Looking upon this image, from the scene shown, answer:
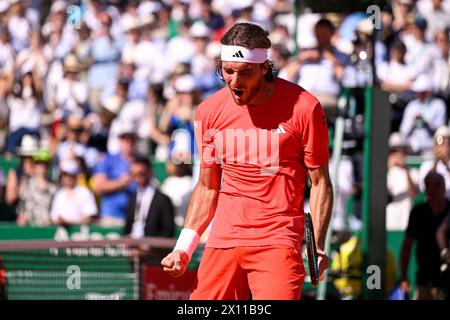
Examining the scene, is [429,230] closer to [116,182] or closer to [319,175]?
[116,182]

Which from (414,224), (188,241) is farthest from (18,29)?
(188,241)

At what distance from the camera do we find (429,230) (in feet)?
39.5

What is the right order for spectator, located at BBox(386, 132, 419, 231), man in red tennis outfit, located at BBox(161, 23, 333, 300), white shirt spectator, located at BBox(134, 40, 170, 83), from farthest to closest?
white shirt spectator, located at BBox(134, 40, 170, 83) → spectator, located at BBox(386, 132, 419, 231) → man in red tennis outfit, located at BBox(161, 23, 333, 300)

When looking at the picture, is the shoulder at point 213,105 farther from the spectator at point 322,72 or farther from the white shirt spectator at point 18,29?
the white shirt spectator at point 18,29

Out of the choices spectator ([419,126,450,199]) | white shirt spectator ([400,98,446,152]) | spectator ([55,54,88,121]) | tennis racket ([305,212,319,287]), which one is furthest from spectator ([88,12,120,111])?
tennis racket ([305,212,319,287])

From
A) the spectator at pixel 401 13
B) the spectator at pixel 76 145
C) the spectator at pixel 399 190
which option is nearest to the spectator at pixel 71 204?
the spectator at pixel 76 145

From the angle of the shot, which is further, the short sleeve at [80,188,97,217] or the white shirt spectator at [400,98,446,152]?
the short sleeve at [80,188,97,217]

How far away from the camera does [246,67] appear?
6898 millimetres

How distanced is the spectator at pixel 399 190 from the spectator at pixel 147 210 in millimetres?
2489

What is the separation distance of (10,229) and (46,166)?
118cm

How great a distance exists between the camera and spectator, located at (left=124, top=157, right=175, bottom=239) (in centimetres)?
1317

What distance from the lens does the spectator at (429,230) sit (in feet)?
39.3

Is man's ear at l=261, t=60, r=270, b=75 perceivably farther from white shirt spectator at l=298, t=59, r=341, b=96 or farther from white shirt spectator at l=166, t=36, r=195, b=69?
white shirt spectator at l=166, t=36, r=195, b=69

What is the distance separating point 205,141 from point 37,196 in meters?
9.24
